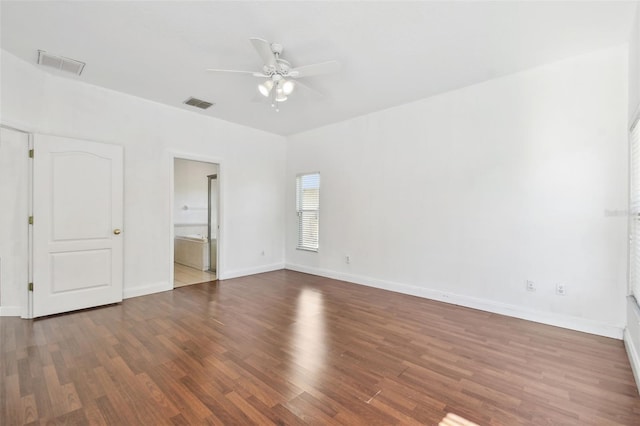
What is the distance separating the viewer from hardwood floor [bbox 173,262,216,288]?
5.13m

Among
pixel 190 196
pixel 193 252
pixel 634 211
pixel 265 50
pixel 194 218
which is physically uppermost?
pixel 265 50

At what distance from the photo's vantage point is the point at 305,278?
5453 mm

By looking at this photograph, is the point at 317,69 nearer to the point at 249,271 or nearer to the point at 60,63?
the point at 60,63

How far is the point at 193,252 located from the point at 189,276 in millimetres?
947

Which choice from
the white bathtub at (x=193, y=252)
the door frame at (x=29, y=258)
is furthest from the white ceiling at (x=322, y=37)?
the white bathtub at (x=193, y=252)

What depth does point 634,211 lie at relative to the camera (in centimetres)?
263

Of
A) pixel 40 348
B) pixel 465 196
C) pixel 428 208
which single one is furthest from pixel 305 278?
pixel 40 348

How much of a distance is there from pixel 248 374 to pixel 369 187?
11.5 feet

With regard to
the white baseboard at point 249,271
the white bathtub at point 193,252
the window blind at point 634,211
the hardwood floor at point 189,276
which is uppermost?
the window blind at point 634,211

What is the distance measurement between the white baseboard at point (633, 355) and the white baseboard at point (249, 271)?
5191 millimetres

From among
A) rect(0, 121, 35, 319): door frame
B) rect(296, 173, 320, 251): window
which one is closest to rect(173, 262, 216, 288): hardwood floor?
rect(0, 121, 35, 319): door frame

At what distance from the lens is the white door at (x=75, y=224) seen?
3.44m

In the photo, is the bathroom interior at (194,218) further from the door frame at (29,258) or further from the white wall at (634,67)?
the white wall at (634,67)

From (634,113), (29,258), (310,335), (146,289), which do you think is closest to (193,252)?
(146,289)
